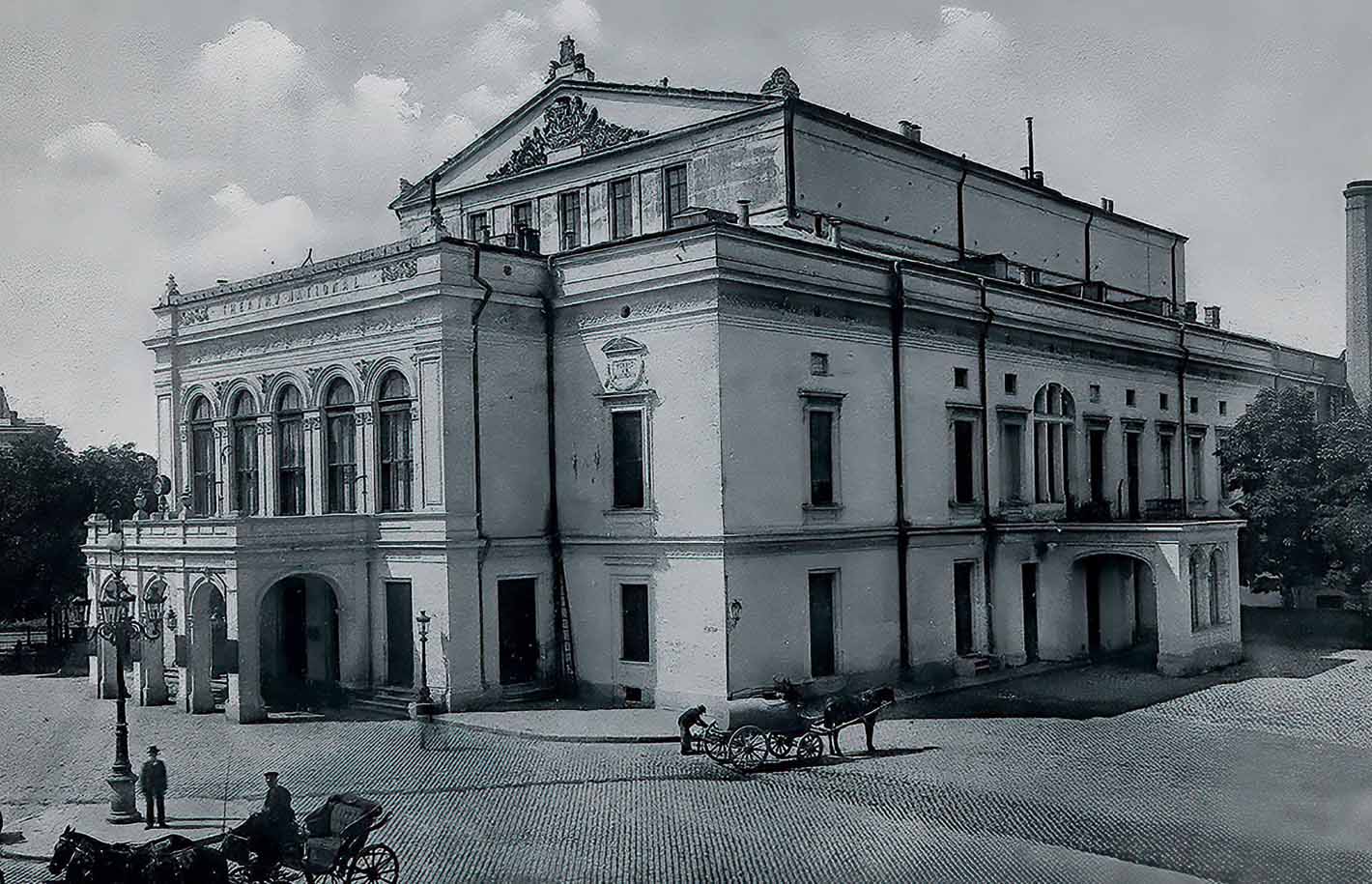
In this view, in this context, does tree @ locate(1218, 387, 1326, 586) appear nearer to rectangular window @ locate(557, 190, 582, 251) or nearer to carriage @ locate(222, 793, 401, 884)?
rectangular window @ locate(557, 190, 582, 251)

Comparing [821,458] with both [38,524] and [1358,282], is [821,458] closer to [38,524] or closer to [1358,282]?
[1358,282]

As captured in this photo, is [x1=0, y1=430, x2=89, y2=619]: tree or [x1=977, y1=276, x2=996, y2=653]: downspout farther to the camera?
[x1=0, y1=430, x2=89, y2=619]: tree

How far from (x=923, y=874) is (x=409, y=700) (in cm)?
1581

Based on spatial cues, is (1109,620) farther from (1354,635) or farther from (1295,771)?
(1295,771)

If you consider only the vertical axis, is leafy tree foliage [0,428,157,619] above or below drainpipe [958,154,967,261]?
below

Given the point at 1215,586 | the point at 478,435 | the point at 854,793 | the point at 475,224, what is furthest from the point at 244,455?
the point at 1215,586

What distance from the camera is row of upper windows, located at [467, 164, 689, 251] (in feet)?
114

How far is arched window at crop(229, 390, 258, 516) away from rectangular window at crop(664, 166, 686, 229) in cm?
1264

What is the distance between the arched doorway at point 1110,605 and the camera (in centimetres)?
3644

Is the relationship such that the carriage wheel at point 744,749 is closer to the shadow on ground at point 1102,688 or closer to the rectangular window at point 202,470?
the shadow on ground at point 1102,688

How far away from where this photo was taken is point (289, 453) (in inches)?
1303

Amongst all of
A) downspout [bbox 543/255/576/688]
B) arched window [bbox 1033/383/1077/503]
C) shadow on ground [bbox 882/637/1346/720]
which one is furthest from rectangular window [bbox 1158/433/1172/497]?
downspout [bbox 543/255/576/688]

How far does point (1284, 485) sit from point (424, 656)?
25587mm

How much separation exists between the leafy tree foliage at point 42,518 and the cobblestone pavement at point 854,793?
11.1 meters
